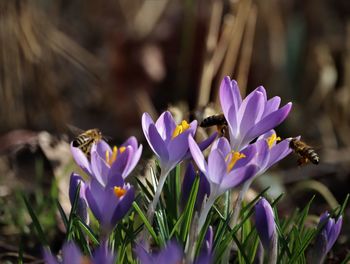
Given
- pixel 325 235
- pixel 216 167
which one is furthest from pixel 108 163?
pixel 325 235

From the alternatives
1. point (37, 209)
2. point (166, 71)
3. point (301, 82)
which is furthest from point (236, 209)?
point (166, 71)

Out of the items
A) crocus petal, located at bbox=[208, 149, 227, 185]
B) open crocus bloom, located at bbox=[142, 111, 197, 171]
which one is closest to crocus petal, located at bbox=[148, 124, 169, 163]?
open crocus bloom, located at bbox=[142, 111, 197, 171]

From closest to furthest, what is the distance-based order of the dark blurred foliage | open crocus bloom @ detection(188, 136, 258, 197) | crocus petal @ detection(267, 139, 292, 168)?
open crocus bloom @ detection(188, 136, 258, 197) → crocus petal @ detection(267, 139, 292, 168) → the dark blurred foliage

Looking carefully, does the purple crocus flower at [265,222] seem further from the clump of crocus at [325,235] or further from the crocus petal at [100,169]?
the crocus petal at [100,169]

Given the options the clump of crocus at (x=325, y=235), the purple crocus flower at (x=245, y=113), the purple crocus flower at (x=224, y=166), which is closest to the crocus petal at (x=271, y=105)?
the purple crocus flower at (x=245, y=113)

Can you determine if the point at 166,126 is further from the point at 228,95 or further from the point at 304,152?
the point at 304,152

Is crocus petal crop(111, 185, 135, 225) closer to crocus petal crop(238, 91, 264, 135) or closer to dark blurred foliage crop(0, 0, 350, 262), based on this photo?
crocus petal crop(238, 91, 264, 135)

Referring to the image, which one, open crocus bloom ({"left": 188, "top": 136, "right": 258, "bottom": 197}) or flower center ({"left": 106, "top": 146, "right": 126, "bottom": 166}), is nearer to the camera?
open crocus bloom ({"left": 188, "top": 136, "right": 258, "bottom": 197})
